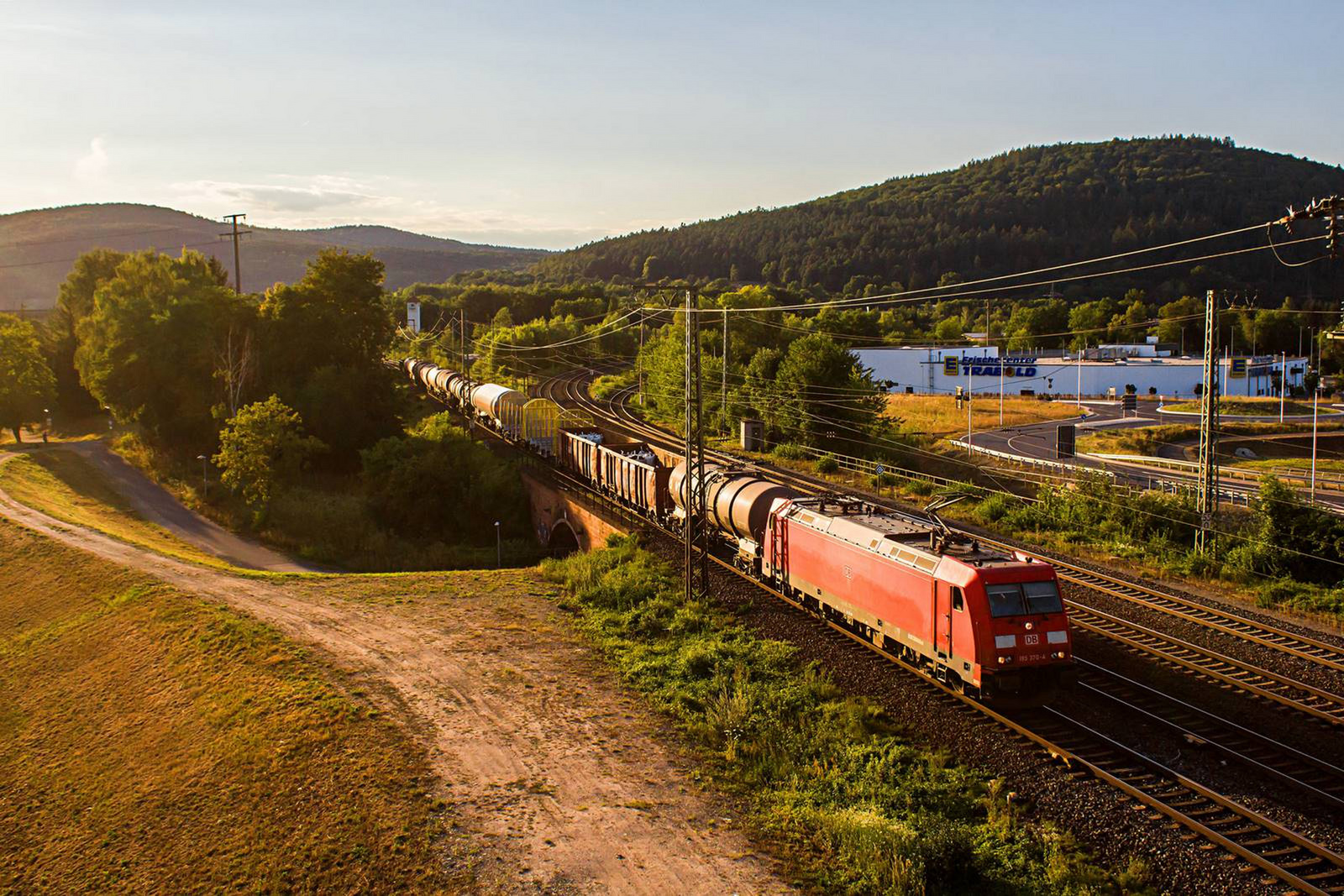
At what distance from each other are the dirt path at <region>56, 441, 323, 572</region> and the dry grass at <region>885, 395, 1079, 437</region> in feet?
157

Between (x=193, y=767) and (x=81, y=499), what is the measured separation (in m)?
41.6

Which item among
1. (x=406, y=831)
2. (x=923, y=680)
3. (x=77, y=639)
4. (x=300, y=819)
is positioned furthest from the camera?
(x=77, y=639)

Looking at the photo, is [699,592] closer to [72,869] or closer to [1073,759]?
[1073,759]

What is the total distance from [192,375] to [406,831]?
5751cm

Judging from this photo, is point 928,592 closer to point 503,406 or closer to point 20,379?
point 503,406

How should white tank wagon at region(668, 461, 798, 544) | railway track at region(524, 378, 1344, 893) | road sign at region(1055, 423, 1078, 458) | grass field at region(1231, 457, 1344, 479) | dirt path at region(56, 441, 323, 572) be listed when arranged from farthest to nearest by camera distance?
grass field at region(1231, 457, 1344, 479) → road sign at region(1055, 423, 1078, 458) → dirt path at region(56, 441, 323, 572) → white tank wagon at region(668, 461, 798, 544) → railway track at region(524, 378, 1344, 893)

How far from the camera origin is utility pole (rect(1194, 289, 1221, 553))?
95.4ft

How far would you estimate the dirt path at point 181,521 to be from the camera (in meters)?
46.2

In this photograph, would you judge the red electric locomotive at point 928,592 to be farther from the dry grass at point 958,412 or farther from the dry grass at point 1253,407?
the dry grass at point 1253,407

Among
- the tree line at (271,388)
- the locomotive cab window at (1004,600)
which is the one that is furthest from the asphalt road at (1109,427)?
the tree line at (271,388)

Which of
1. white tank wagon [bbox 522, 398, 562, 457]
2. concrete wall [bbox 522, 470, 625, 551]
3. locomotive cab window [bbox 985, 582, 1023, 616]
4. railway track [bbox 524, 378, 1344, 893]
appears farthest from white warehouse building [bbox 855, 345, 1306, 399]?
locomotive cab window [bbox 985, 582, 1023, 616]

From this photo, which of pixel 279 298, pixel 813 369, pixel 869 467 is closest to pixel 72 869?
pixel 869 467

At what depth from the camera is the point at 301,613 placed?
30672 mm

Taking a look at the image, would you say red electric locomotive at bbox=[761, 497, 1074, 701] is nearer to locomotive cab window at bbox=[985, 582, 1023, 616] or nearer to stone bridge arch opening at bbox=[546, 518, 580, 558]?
locomotive cab window at bbox=[985, 582, 1023, 616]
